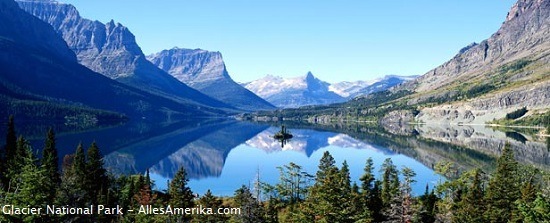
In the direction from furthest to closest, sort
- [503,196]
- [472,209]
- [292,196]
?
[292,196]
[503,196]
[472,209]

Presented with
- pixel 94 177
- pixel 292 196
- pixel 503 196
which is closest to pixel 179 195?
pixel 94 177

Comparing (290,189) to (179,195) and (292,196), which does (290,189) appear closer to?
(292,196)

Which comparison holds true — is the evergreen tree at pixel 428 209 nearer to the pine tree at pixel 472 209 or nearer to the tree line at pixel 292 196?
the tree line at pixel 292 196

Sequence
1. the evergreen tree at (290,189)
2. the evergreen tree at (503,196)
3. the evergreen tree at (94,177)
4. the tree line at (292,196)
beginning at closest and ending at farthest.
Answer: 1. the tree line at (292,196)
2. the evergreen tree at (503,196)
3. the evergreen tree at (94,177)
4. the evergreen tree at (290,189)

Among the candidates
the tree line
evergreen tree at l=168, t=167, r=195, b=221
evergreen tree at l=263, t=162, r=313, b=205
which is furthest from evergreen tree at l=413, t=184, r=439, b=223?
evergreen tree at l=168, t=167, r=195, b=221

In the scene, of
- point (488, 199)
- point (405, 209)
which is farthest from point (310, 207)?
point (488, 199)

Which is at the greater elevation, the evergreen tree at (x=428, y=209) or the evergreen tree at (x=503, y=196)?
the evergreen tree at (x=503, y=196)

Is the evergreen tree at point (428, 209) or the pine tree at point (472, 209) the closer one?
the pine tree at point (472, 209)

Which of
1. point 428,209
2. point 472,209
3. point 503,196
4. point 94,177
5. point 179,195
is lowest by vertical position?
point 428,209

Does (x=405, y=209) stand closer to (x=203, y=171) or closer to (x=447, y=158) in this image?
(x=203, y=171)

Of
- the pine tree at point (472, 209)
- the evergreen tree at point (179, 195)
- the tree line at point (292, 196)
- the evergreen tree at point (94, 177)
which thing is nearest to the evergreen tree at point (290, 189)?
the tree line at point (292, 196)

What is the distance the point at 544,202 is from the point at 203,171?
13336 centimetres

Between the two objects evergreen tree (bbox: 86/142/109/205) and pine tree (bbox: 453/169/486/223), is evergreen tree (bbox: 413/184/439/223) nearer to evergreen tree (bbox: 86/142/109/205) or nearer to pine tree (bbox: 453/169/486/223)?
pine tree (bbox: 453/169/486/223)

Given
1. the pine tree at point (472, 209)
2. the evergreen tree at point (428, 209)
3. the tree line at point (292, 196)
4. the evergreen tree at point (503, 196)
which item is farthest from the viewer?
the evergreen tree at point (428, 209)
